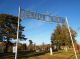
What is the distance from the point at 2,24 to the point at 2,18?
5.85 ft

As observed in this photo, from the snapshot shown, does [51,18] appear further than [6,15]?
No

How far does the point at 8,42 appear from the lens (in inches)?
2350

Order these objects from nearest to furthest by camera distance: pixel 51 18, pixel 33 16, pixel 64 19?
pixel 33 16 < pixel 51 18 < pixel 64 19

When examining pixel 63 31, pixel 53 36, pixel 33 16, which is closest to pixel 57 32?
pixel 53 36

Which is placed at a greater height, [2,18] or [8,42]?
[2,18]

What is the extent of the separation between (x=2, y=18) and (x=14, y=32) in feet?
18.6

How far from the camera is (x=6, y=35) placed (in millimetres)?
57969

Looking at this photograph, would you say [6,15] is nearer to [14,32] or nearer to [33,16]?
[14,32]

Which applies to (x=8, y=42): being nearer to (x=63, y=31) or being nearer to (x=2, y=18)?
(x=2, y=18)

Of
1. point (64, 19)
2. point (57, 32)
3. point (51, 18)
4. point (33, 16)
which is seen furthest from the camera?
point (57, 32)

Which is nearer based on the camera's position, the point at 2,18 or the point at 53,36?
the point at 2,18

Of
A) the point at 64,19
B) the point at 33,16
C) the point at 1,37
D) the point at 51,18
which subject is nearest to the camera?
the point at 33,16

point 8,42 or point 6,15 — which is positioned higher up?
point 6,15

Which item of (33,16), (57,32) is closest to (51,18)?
(33,16)
